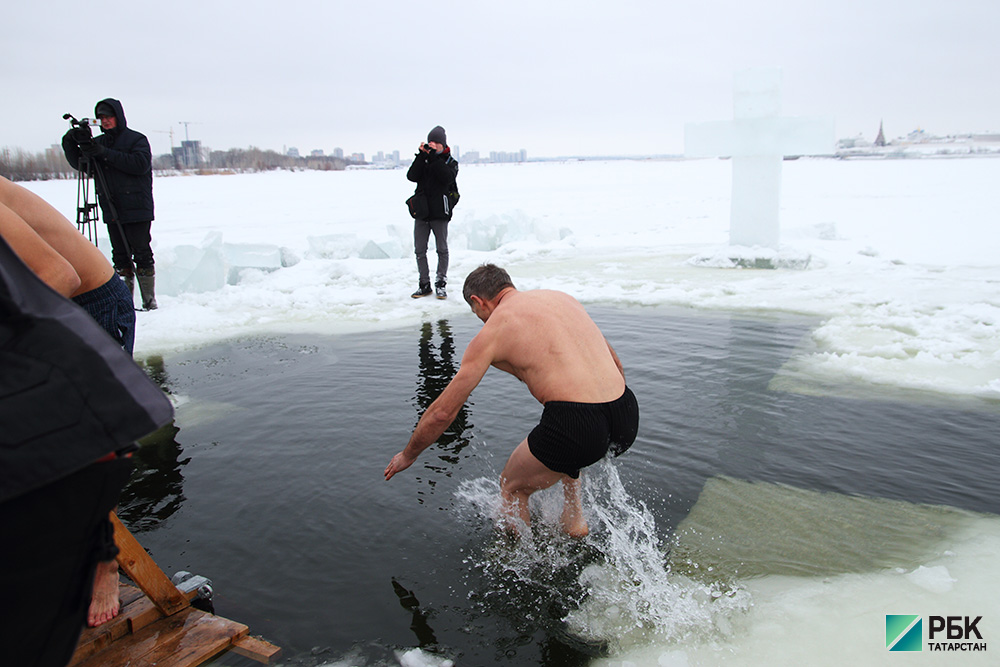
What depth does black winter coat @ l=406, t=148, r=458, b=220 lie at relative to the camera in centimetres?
848

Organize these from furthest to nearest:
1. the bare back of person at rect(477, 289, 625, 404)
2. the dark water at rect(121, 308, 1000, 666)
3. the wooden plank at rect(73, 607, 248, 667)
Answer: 1. the bare back of person at rect(477, 289, 625, 404)
2. the dark water at rect(121, 308, 1000, 666)
3. the wooden plank at rect(73, 607, 248, 667)

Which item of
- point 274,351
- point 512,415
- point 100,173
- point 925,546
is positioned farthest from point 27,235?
point 100,173

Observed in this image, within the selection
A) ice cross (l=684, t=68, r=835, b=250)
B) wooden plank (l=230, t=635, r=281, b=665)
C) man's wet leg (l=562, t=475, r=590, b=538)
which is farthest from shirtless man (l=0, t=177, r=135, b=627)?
ice cross (l=684, t=68, r=835, b=250)

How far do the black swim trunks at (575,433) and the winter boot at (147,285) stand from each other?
5947mm

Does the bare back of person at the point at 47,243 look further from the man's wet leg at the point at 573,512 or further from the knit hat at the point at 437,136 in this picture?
the knit hat at the point at 437,136

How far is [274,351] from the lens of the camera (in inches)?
266

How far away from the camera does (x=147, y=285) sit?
7.64 m

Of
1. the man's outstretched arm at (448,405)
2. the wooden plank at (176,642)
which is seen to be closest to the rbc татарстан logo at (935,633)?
the man's outstretched arm at (448,405)

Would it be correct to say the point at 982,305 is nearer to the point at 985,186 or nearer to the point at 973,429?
the point at 973,429

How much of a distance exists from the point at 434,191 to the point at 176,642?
6.84 meters

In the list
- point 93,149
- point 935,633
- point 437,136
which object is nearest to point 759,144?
point 437,136

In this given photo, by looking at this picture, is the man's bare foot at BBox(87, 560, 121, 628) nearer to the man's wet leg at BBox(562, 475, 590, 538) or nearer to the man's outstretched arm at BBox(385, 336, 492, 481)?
the man's outstretched arm at BBox(385, 336, 492, 481)

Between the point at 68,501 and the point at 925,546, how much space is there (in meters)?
3.31

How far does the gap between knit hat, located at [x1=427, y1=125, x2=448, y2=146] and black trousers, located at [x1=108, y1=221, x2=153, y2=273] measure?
328 centimetres
